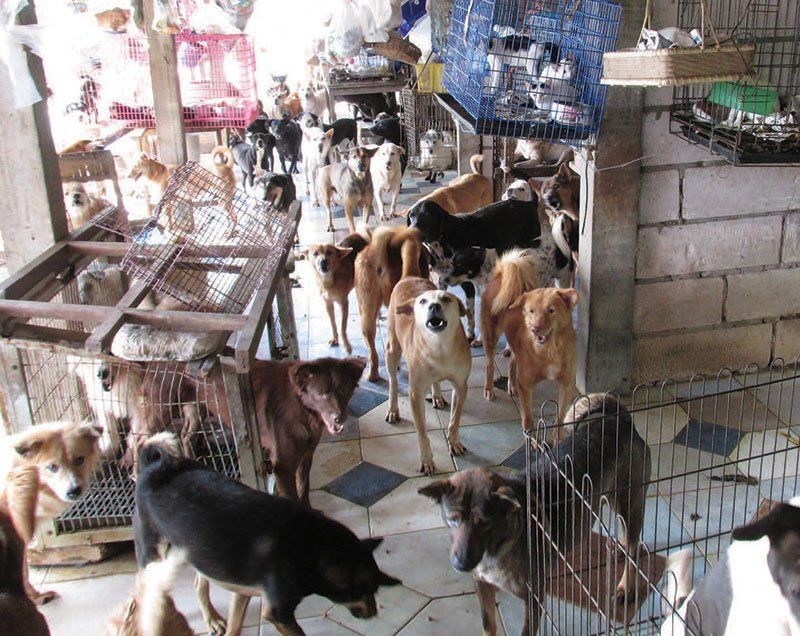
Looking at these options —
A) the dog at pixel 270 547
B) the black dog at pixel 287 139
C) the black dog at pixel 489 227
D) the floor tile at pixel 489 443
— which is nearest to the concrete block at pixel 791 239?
the black dog at pixel 489 227

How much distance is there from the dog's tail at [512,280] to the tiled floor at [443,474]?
0.47 meters

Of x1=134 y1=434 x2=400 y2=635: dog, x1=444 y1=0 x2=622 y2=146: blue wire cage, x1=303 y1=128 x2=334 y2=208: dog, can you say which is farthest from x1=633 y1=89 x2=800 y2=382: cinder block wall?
x1=303 y1=128 x2=334 y2=208: dog

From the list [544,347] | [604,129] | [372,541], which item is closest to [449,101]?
[604,129]

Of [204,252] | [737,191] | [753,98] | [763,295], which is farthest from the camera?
[763,295]

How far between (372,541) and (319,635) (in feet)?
2.26

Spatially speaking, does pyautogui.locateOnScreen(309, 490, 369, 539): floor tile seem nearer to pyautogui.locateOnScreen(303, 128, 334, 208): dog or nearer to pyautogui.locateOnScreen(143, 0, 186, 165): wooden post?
pyautogui.locateOnScreen(143, 0, 186, 165): wooden post

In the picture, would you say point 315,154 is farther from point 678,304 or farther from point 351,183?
point 678,304

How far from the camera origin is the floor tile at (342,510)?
394 centimetres

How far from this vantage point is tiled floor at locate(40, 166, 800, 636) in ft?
10.9

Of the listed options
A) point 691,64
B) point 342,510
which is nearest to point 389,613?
point 342,510

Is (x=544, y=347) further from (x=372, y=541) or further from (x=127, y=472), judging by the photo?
(x=127, y=472)

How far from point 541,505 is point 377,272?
9.51 feet

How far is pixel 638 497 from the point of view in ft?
10.2

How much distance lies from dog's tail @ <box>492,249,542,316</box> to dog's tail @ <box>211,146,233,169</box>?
5.84 meters
